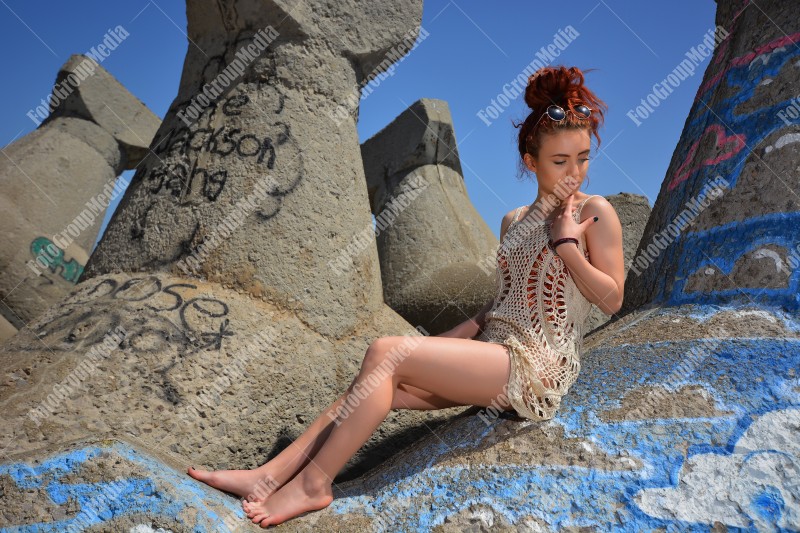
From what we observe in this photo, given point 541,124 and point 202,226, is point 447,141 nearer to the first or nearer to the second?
point 202,226

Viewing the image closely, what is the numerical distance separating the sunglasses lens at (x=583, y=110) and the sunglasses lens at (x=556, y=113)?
0.06 m

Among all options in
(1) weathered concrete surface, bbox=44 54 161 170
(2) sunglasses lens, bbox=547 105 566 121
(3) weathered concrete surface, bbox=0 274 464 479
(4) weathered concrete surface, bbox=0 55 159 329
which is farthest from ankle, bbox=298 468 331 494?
(1) weathered concrete surface, bbox=44 54 161 170

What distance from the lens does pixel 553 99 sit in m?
2.06

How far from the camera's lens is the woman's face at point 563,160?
2.01m

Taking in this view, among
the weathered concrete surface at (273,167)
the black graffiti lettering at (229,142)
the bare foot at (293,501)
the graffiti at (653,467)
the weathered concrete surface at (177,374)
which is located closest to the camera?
the graffiti at (653,467)

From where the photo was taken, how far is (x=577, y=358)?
1.99 m

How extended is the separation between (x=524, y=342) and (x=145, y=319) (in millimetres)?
1320

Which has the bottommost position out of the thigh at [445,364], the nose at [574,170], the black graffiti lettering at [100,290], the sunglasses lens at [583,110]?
the black graffiti lettering at [100,290]

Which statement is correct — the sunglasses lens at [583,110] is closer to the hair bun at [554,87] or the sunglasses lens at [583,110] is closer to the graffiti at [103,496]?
the hair bun at [554,87]

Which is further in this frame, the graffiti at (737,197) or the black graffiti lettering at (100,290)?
the black graffiti lettering at (100,290)

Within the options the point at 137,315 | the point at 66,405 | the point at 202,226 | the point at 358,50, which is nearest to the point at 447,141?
the point at 358,50

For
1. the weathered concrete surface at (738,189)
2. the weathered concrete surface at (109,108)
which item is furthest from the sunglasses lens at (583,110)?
the weathered concrete surface at (109,108)

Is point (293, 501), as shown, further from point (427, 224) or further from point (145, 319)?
point (427, 224)

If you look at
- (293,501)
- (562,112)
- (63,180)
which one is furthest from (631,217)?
(63,180)
